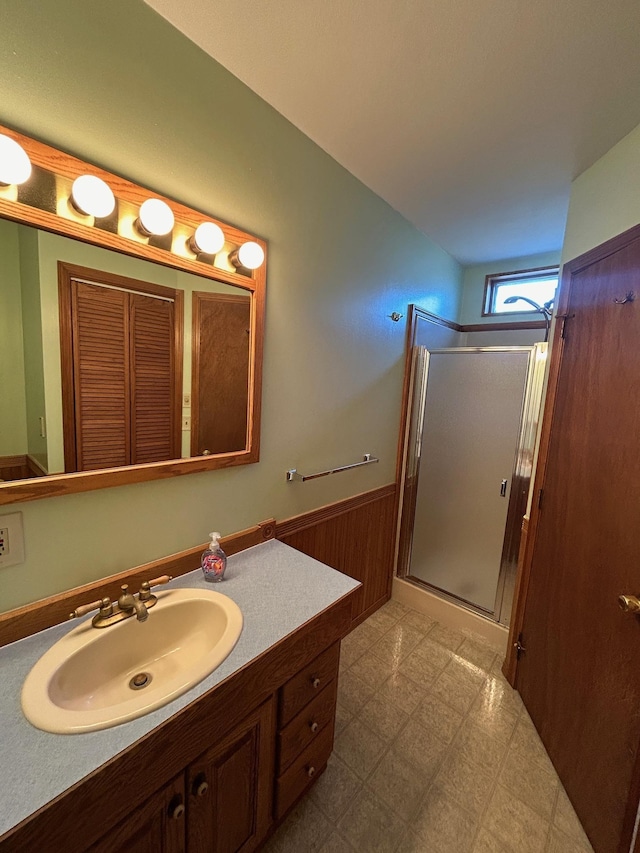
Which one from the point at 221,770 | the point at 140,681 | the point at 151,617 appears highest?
the point at 151,617

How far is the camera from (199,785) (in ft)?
2.67

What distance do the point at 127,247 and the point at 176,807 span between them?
1.42 metres

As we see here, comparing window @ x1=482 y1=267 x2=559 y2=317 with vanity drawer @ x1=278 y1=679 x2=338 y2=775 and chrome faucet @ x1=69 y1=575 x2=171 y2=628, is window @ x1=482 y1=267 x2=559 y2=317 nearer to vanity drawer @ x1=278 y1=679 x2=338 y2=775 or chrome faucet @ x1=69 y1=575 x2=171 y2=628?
vanity drawer @ x1=278 y1=679 x2=338 y2=775

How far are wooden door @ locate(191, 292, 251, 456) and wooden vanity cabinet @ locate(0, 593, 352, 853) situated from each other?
71cm

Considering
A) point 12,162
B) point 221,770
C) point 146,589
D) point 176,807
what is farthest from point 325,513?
point 12,162

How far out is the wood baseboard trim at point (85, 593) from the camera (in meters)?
0.90

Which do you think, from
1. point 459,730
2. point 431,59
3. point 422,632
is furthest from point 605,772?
point 431,59

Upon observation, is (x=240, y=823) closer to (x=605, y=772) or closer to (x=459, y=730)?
(x=459, y=730)

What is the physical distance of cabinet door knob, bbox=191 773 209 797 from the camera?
0.81 metres

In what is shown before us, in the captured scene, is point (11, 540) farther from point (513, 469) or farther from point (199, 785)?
point (513, 469)

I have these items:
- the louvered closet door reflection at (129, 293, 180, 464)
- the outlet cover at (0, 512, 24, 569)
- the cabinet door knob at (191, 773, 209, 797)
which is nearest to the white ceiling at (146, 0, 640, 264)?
the louvered closet door reflection at (129, 293, 180, 464)

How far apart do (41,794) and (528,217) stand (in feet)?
9.26

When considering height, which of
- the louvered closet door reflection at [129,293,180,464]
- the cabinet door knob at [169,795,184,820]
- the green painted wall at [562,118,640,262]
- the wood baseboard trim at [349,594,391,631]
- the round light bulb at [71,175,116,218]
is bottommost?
the wood baseboard trim at [349,594,391,631]

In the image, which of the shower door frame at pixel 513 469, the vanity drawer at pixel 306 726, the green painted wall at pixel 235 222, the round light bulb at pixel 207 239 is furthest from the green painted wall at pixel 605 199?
the vanity drawer at pixel 306 726
